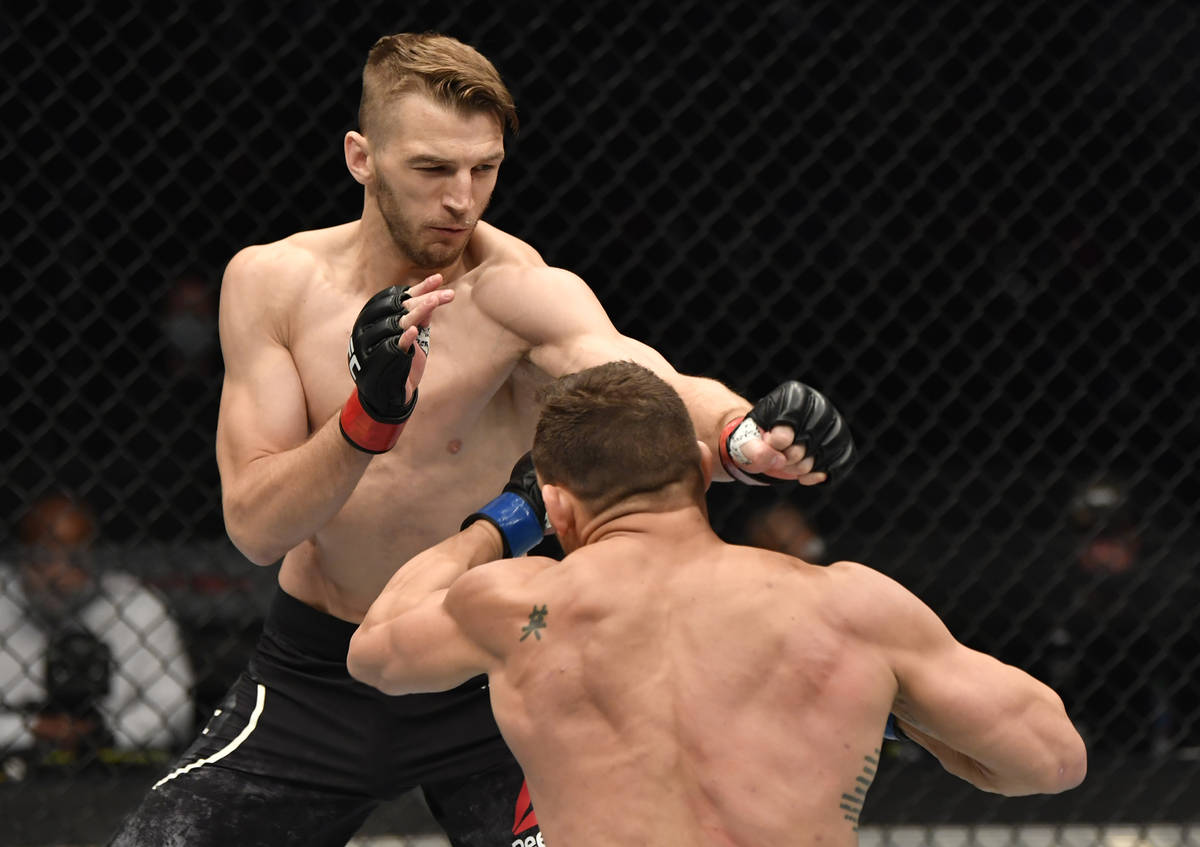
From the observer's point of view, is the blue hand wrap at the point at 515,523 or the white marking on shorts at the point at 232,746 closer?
the blue hand wrap at the point at 515,523

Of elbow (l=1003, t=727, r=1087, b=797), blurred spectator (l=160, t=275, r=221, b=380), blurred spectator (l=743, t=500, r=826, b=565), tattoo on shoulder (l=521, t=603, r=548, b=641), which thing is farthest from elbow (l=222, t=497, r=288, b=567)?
blurred spectator (l=160, t=275, r=221, b=380)

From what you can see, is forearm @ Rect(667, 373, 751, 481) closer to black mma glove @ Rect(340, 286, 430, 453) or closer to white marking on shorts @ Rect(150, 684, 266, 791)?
black mma glove @ Rect(340, 286, 430, 453)

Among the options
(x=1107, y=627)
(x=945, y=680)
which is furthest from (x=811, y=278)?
(x=945, y=680)

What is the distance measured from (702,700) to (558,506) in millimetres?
232

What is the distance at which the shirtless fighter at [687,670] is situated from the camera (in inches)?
51.7

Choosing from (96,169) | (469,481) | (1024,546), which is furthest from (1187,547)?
(96,169)

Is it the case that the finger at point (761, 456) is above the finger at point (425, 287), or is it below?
below

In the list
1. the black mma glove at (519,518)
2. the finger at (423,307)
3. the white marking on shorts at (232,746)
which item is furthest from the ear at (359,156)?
the white marking on shorts at (232,746)

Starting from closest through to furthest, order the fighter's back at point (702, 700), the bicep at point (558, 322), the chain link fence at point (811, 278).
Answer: the fighter's back at point (702, 700) < the bicep at point (558, 322) < the chain link fence at point (811, 278)

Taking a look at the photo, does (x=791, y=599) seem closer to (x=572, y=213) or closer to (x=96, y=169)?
(x=572, y=213)

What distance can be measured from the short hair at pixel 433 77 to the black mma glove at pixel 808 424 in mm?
614

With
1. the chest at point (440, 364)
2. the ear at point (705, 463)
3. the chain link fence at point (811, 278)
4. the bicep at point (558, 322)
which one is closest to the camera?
the ear at point (705, 463)

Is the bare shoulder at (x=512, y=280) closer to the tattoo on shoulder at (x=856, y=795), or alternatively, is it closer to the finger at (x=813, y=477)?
the finger at (x=813, y=477)

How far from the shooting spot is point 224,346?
2.05 meters
